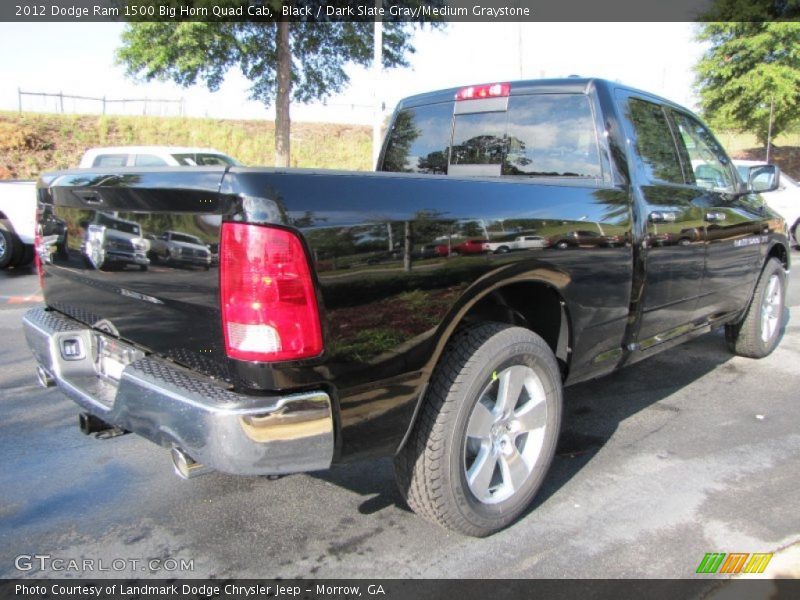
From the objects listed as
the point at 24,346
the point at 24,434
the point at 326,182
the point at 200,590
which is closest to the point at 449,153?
the point at 326,182

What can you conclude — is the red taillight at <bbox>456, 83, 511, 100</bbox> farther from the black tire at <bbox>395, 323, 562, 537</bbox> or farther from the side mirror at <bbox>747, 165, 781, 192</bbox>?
the side mirror at <bbox>747, 165, 781, 192</bbox>

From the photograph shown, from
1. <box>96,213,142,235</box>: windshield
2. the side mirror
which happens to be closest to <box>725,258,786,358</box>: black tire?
the side mirror

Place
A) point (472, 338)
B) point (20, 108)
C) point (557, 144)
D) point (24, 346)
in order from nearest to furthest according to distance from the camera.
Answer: point (472, 338) → point (557, 144) → point (24, 346) → point (20, 108)

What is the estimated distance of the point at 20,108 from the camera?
27.7m

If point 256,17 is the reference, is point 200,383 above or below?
below

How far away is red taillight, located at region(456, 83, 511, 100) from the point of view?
3609mm

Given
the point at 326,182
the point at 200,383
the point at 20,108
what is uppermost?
the point at 20,108

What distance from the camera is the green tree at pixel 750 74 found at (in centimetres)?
2223

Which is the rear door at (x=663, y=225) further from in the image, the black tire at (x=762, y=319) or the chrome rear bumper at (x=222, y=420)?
the chrome rear bumper at (x=222, y=420)

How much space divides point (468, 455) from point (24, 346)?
4341 millimetres

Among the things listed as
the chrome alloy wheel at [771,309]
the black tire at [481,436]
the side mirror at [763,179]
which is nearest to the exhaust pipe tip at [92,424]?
the black tire at [481,436]

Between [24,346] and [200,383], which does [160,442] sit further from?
[24,346]

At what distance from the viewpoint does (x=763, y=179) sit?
15.0ft

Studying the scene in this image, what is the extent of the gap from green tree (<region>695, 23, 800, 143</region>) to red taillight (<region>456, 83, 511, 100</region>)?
853 inches
